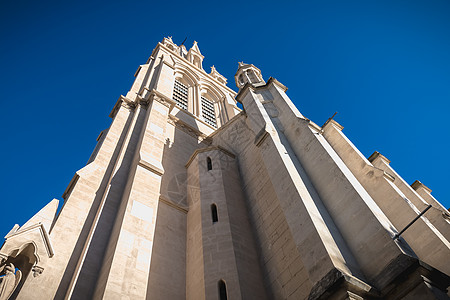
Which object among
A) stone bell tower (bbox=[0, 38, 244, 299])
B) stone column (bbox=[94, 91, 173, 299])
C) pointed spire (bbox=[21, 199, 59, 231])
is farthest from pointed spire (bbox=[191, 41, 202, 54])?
pointed spire (bbox=[21, 199, 59, 231])

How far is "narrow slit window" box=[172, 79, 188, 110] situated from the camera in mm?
26364

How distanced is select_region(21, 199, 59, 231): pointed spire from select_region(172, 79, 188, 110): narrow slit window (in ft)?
54.6

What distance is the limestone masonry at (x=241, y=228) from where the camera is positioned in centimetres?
688

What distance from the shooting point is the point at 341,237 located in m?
7.73

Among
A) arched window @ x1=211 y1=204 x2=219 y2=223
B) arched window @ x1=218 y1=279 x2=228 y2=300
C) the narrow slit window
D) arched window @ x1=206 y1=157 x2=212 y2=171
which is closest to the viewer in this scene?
arched window @ x1=218 y1=279 x2=228 y2=300

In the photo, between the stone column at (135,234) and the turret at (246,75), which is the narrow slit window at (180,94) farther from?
the stone column at (135,234)

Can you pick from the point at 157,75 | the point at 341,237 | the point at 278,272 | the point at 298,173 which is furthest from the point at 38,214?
the point at 157,75

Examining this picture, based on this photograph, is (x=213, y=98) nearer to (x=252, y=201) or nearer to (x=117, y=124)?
(x=117, y=124)

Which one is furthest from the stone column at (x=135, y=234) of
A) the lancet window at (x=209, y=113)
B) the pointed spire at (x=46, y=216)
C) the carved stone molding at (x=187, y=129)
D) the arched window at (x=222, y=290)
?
the lancet window at (x=209, y=113)

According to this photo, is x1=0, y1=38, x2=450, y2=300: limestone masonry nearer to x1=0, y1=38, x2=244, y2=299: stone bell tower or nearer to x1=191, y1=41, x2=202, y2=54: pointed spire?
x1=0, y1=38, x2=244, y2=299: stone bell tower

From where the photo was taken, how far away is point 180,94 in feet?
92.1

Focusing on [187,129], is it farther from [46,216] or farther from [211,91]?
[211,91]

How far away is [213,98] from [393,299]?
29.0 meters

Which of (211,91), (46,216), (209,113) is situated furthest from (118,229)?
(211,91)
